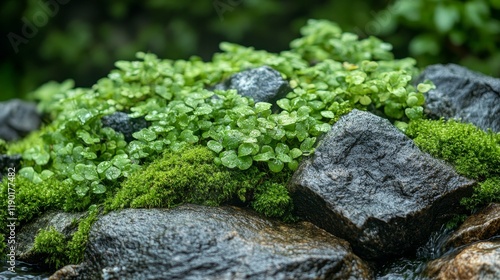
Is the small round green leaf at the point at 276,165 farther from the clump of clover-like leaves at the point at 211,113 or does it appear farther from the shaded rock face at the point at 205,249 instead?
the shaded rock face at the point at 205,249

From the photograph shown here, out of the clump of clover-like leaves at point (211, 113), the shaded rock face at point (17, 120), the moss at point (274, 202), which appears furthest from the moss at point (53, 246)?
the shaded rock face at point (17, 120)

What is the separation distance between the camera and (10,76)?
25.4 ft

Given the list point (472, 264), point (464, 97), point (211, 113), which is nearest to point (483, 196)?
point (472, 264)

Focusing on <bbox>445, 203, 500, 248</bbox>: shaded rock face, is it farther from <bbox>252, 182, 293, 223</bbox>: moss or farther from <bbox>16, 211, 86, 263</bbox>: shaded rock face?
<bbox>16, 211, 86, 263</bbox>: shaded rock face

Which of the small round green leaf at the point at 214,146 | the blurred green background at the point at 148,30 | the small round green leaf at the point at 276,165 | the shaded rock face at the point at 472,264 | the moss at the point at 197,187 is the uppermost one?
the blurred green background at the point at 148,30

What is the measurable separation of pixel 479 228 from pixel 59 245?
8.28 ft

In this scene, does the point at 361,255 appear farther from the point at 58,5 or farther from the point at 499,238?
the point at 58,5

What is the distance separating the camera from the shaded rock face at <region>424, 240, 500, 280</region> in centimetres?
281

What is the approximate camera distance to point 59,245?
3.38m

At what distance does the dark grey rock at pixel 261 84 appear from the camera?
13.0 feet

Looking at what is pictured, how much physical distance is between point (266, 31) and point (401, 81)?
397 centimetres

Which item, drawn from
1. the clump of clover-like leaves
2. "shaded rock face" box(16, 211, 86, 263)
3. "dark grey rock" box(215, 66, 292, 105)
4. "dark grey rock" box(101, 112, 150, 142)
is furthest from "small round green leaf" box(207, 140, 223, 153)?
"shaded rock face" box(16, 211, 86, 263)

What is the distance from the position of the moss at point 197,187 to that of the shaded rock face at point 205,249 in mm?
138

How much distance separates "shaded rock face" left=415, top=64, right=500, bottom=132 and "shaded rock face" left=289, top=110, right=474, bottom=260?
69cm
